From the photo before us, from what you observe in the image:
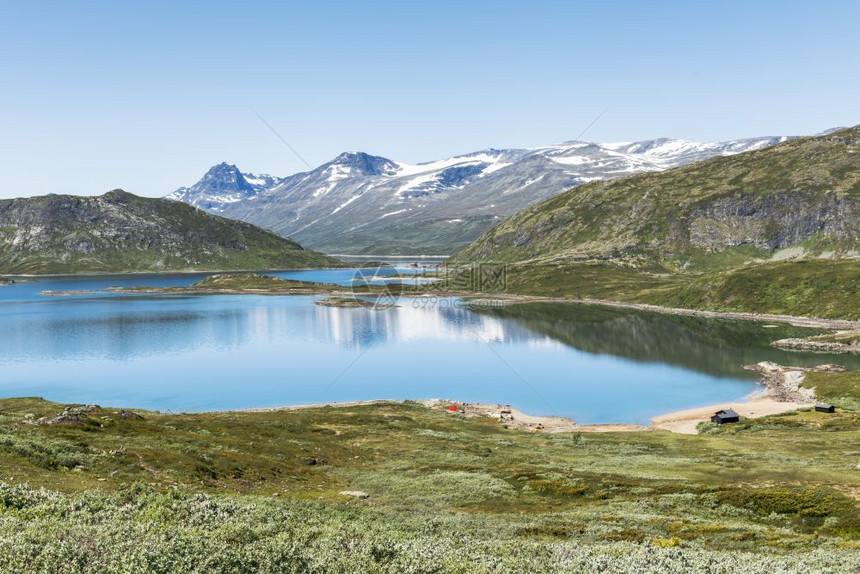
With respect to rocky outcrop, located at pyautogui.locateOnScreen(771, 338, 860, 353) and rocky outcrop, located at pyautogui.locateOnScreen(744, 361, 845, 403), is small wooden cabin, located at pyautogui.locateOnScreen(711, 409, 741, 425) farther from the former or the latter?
rocky outcrop, located at pyautogui.locateOnScreen(771, 338, 860, 353)

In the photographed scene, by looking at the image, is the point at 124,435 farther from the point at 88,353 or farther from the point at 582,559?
the point at 88,353

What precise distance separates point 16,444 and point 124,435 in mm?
16772

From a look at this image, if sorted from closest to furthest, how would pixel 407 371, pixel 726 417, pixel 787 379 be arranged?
pixel 726 417
pixel 787 379
pixel 407 371

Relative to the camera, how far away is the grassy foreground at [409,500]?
23.5 meters

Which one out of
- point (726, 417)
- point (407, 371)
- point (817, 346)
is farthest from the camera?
point (817, 346)

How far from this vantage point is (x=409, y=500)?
46375mm

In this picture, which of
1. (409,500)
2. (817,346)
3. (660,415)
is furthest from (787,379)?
(409,500)

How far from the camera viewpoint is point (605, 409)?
117 metres

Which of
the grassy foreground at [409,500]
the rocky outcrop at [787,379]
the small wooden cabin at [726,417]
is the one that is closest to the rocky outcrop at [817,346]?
the rocky outcrop at [787,379]

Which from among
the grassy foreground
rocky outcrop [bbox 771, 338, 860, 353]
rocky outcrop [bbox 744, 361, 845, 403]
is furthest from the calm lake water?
the grassy foreground

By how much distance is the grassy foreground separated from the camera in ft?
76.9

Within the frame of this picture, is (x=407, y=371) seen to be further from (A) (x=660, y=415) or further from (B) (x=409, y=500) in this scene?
(B) (x=409, y=500)

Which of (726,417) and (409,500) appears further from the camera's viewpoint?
(726,417)

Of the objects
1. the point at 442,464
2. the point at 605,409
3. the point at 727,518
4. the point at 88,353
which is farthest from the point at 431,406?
the point at 88,353
